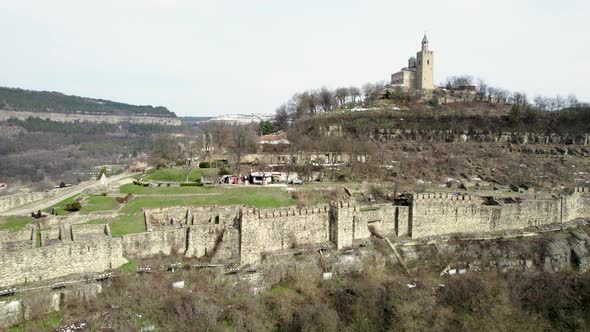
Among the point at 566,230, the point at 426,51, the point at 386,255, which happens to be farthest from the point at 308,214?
the point at 426,51

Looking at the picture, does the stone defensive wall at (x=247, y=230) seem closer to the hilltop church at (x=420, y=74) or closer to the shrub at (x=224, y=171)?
the shrub at (x=224, y=171)

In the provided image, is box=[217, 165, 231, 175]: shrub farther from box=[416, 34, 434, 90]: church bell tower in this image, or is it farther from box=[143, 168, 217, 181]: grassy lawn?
box=[416, 34, 434, 90]: church bell tower

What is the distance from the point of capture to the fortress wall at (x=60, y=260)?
16.0 m

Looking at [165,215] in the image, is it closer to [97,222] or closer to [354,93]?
[97,222]

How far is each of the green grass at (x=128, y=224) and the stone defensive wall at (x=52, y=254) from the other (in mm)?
718

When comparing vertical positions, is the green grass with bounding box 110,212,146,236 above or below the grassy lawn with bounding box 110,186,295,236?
below

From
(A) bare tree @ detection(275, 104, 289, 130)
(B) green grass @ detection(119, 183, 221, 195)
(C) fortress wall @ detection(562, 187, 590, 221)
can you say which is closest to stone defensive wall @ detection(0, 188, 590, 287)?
(C) fortress wall @ detection(562, 187, 590, 221)

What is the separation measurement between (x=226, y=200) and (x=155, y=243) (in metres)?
7.40

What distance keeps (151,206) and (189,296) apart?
951 centimetres

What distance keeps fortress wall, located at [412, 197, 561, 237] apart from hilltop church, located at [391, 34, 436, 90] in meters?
57.2

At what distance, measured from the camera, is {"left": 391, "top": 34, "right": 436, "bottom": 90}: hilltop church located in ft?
273

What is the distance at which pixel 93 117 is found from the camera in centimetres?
15700

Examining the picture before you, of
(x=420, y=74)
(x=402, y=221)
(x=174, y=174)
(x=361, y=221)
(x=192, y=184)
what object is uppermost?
(x=420, y=74)

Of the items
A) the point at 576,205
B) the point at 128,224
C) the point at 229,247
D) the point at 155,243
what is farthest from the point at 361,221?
the point at 576,205
